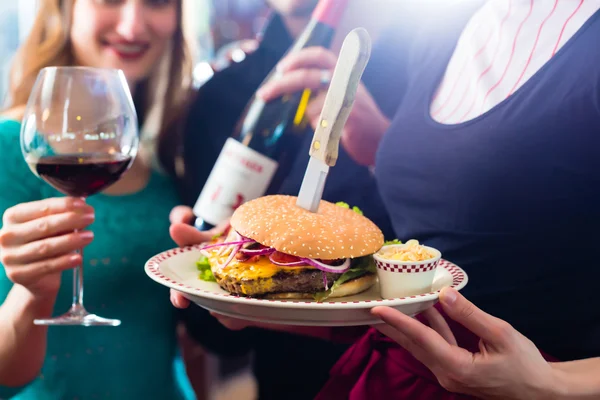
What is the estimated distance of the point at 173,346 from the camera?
4.41ft

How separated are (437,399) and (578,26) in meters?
0.61

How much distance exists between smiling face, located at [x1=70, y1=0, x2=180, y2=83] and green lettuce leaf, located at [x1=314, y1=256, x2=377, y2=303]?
0.80 metres

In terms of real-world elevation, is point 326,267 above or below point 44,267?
above

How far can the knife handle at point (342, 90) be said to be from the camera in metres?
0.74

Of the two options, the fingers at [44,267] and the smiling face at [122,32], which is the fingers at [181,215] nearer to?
the fingers at [44,267]

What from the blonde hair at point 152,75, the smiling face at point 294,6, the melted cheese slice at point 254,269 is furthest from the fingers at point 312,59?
the melted cheese slice at point 254,269

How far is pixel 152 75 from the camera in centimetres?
141

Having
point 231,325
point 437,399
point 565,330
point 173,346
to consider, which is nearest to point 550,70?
point 565,330

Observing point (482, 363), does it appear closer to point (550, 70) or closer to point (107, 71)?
point (550, 70)

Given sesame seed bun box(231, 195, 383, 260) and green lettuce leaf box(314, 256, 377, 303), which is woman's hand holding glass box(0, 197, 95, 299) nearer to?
sesame seed bun box(231, 195, 383, 260)

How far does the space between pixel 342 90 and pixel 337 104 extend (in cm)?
2

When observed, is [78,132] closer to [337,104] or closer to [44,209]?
[44,209]

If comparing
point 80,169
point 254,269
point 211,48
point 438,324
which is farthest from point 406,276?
point 211,48

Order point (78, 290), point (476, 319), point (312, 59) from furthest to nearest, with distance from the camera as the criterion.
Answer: point (312, 59), point (78, 290), point (476, 319)
